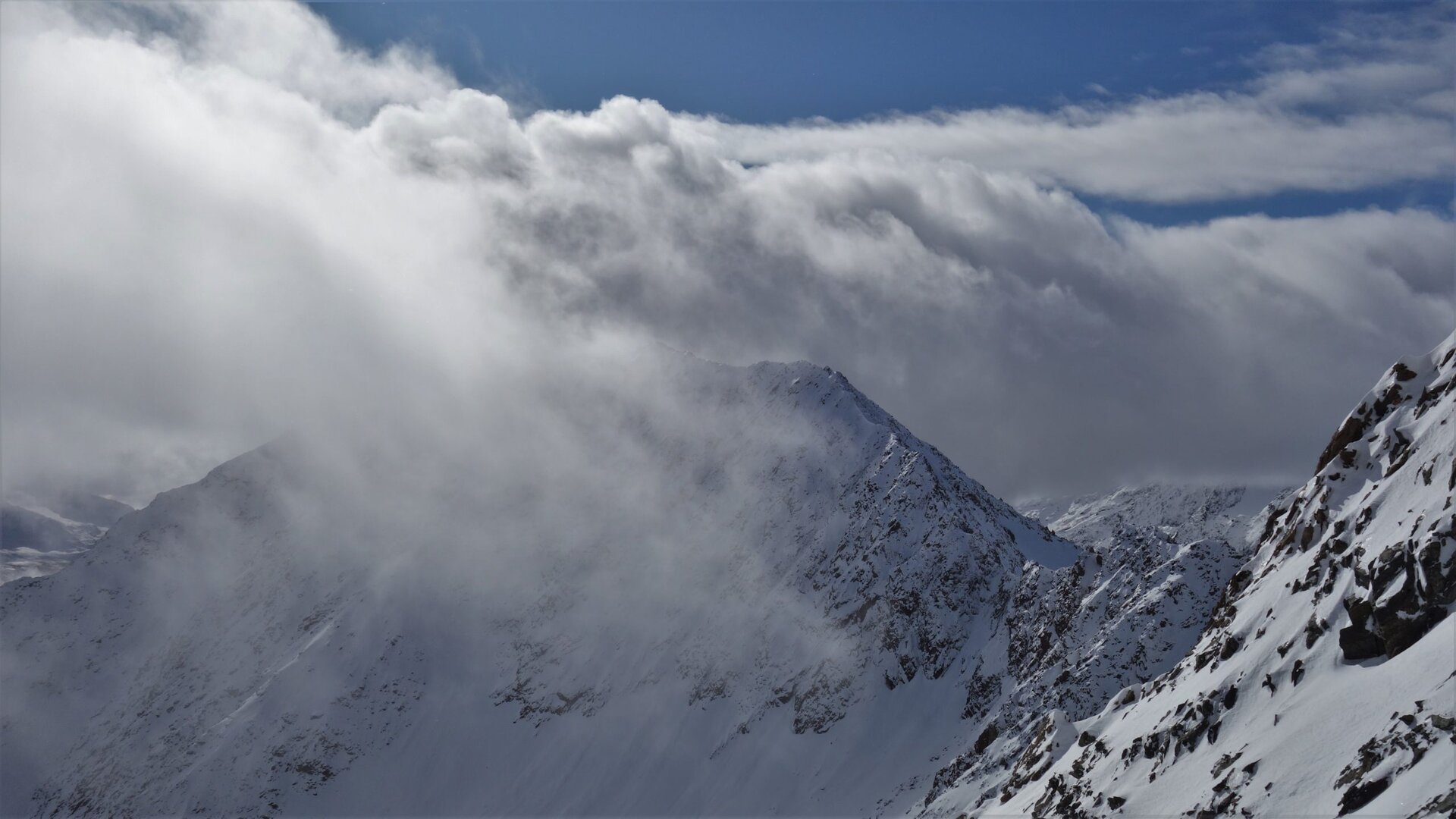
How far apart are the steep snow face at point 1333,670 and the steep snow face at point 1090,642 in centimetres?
2519

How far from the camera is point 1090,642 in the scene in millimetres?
145375

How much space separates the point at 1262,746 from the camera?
210 feet

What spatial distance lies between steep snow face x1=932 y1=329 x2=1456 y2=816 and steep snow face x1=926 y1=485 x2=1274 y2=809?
2519cm

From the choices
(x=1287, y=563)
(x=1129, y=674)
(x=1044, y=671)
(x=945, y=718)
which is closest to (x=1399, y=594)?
(x=1287, y=563)

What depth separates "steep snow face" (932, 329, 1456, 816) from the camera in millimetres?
54000

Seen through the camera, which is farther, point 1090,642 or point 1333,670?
point 1090,642

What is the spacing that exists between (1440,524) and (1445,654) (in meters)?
8.32

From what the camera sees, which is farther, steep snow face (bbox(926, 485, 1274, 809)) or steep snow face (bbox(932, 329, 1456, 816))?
steep snow face (bbox(926, 485, 1274, 809))

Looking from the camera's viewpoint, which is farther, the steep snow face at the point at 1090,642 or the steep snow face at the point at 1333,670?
the steep snow face at the point at 1090,642

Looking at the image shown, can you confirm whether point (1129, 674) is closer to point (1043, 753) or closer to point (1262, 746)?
point (1043, 753)

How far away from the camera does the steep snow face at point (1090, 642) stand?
129375 mm

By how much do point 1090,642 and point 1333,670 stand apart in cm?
8391

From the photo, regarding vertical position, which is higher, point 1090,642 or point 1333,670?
point 1090,642

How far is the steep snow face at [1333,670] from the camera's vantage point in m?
54.0
